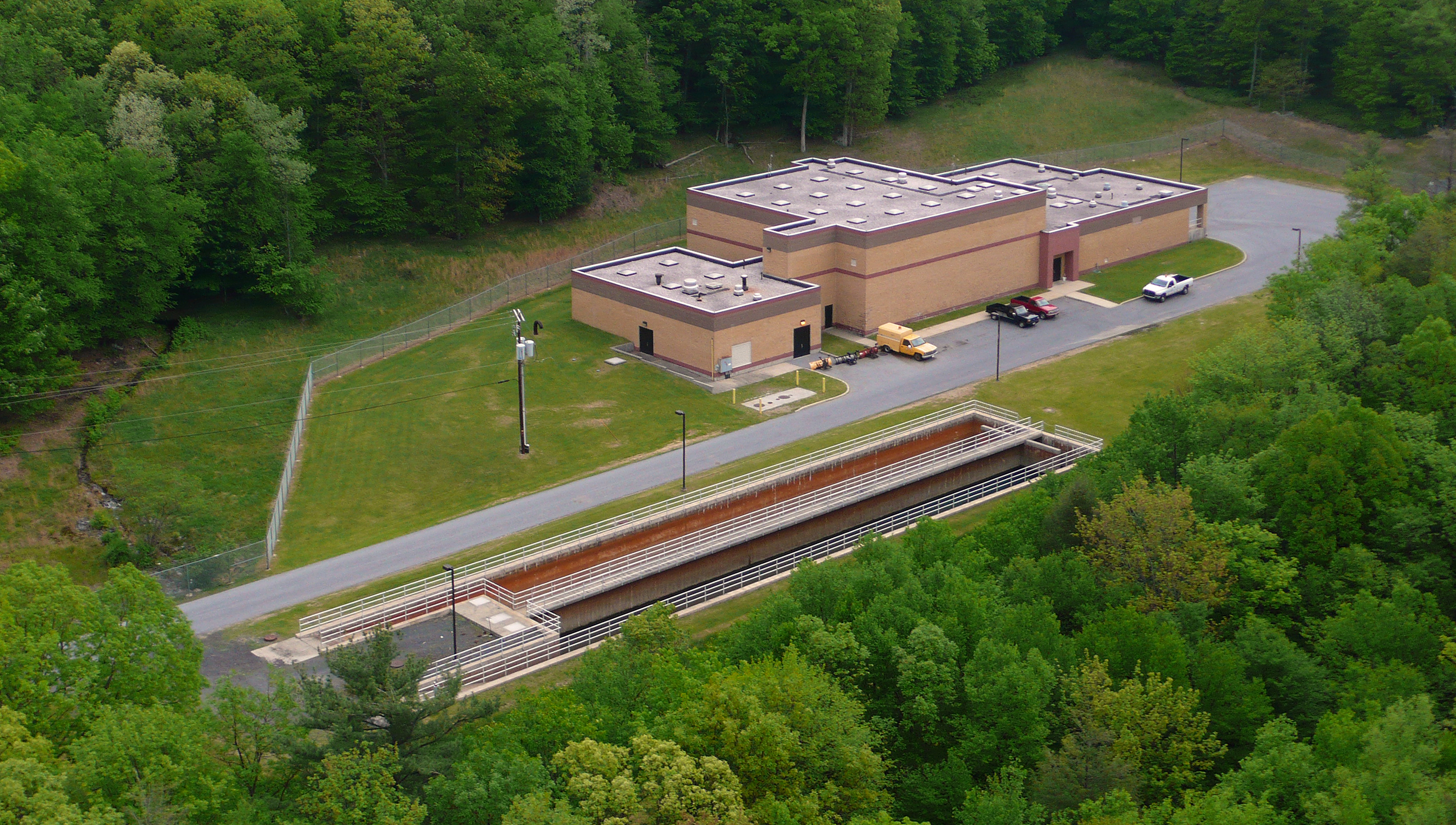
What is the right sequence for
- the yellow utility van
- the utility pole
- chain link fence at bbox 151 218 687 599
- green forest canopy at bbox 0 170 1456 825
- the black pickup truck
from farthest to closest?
the black pickup truck, the yellow utility van, the utility pole, chain link fence at bbox 151 218 687 599, green forest canopy at bbox 0 170 1456 825

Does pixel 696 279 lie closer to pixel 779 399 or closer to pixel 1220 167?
pixel 779 399

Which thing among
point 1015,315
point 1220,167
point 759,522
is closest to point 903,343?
point 1015,315

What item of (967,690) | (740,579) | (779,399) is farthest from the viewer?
(779,399)

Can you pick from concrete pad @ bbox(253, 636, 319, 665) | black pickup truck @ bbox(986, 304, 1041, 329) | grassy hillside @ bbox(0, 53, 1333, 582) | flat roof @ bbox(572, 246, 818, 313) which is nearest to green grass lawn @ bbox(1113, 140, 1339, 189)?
grassy hillside @ bbox(0, 53, 1333, 582)

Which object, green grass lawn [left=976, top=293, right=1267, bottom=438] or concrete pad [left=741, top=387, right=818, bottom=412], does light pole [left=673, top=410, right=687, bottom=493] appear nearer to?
concrete pad [left=741, top=387, right=818, bottom=412]

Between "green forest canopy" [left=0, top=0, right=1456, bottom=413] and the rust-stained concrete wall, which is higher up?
"green forest canopy" [left=0, top=0, right=1456, bottom=413]

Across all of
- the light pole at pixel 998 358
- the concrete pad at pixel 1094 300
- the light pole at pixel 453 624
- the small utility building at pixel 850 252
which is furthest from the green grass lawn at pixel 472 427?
the concrete pad at pixel 1094 300
